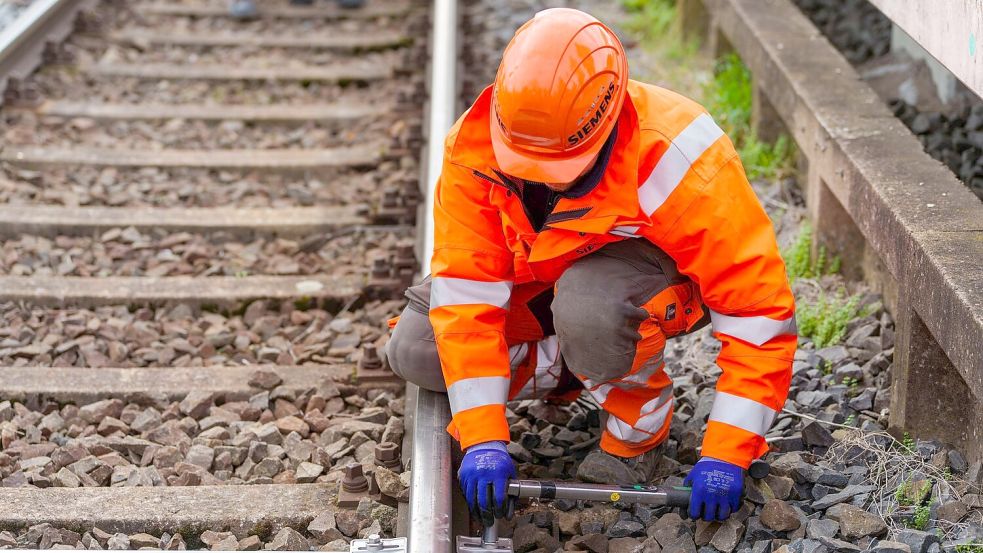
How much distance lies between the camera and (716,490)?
2.80 meters

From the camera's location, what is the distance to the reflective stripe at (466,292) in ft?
9.71

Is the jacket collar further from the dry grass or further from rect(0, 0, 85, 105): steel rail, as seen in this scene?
rect(0, 0, 85, 105): steel rail

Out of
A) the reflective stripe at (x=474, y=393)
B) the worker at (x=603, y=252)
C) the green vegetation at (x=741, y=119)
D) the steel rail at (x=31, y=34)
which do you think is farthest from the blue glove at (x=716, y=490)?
the steel rail at (x=31, y=34)

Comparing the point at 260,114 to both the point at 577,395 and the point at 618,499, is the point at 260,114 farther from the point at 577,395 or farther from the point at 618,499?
the point at 618,499

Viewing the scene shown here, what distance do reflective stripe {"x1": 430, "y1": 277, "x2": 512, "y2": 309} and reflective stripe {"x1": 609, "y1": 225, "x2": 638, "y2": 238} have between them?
311 millimetres

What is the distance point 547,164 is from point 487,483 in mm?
744

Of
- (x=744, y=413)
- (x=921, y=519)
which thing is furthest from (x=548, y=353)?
(x=921, y=519)

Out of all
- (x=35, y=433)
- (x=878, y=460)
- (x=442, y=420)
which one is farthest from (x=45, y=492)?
(x=878, y=460)

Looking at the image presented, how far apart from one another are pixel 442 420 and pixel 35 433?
1.19m

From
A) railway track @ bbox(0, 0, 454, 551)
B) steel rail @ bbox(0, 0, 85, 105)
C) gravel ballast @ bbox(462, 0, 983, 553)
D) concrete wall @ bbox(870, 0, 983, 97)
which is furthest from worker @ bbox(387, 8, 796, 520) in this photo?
steel rail @ bbox(0, 0, 85, 105)

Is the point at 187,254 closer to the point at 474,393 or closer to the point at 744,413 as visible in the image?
the point at 474,393

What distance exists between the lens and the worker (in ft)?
8.75

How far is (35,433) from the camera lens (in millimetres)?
3400

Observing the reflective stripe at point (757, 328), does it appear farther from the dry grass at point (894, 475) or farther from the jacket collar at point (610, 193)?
the dry grass at point (894, 475)
